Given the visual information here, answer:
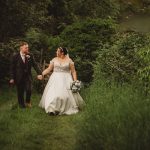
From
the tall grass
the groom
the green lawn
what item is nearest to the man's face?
the groom

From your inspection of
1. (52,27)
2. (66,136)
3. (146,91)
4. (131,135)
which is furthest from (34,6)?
(131,135)

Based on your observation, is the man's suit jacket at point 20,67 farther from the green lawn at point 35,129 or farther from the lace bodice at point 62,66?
the green lawn at point 35,129

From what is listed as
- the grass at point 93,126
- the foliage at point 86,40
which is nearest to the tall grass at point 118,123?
the grass at point 93,126

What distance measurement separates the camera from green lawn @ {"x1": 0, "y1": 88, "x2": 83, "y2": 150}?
12.2 metres

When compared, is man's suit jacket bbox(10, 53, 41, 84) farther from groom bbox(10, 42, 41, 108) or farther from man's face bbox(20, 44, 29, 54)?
man's face bbox(20, 44, 29, 54)

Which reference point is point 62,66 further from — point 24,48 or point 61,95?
point 24,48

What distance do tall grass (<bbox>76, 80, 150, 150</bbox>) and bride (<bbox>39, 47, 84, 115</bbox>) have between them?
4205mm

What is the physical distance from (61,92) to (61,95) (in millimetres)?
113

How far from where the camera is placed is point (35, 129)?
13719 mm

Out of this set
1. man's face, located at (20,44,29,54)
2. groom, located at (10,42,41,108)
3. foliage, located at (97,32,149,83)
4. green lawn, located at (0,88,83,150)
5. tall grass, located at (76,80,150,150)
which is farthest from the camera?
groom, located at (10,42,41,108)

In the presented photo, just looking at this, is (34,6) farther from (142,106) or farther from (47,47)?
(142,106)

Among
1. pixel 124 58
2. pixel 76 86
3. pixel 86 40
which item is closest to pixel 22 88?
pixel 76 86

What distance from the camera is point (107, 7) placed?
28.8 metres

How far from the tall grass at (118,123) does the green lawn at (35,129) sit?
0.56 metres
